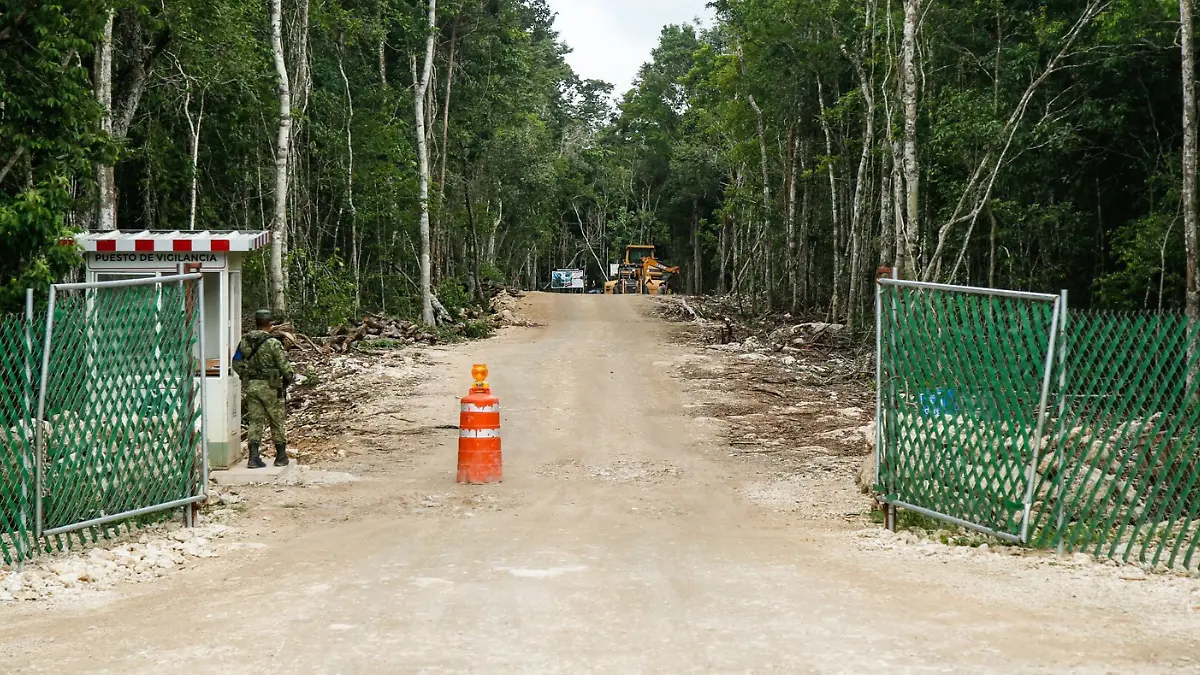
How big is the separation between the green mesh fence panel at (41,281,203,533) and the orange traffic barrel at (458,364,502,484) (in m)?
3.01

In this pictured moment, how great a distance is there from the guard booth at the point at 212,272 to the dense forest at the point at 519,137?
1.44 ft

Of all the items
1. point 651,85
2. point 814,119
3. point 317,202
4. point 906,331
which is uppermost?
point 651,85

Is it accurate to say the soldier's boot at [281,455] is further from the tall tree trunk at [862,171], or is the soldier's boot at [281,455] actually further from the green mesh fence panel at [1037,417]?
the tall tree trunk at [862,171]

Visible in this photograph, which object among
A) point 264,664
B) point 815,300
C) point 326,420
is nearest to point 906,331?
point 264,664

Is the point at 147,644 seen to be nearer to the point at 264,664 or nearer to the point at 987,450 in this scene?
the point at 264,664

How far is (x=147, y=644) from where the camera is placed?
615 centimetres

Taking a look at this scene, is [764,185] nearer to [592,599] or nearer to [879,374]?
[879,374]

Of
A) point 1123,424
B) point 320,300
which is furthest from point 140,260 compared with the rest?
point 320,300

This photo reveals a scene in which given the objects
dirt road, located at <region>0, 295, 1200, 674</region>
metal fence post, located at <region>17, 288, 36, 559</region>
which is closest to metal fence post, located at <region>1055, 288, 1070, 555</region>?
dirt road, located at <region>0, 295, 1200, 674</region>

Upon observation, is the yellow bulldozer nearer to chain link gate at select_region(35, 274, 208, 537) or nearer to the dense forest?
the dense forest

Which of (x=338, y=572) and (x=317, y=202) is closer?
(x=338, y=572)

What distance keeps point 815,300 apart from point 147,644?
3763 centimetres

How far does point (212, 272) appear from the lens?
12195 mm

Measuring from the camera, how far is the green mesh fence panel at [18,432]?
7613 mm
